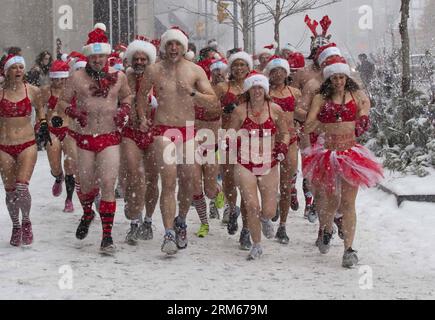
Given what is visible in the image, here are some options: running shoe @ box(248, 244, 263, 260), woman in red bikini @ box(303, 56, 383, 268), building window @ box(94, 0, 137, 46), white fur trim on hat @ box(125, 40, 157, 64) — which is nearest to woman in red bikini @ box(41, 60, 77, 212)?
white fur trim on hat @ box(125, 40, 157, 64)

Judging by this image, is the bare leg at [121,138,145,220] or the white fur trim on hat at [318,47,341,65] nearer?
the bare leg at [121,138,145,220]

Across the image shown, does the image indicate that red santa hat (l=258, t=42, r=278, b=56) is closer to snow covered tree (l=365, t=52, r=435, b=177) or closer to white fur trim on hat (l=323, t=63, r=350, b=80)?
snow covered tree (l=365, t=52, r=435, b=177)

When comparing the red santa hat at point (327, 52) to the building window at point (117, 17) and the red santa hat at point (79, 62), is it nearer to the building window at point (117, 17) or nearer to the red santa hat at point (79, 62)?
the red santa hat at point (79, 62)

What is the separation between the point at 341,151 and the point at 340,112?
0.39 m

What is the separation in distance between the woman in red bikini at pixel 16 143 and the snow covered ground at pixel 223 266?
0.36 m

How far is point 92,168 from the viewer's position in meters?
7.63

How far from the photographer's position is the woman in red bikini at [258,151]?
743 cm

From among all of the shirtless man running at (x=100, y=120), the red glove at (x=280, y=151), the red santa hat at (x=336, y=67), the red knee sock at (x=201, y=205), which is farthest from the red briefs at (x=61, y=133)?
the red santa hat at (x=336, y=67)

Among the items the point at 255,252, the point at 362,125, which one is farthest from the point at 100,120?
the point at 362,125

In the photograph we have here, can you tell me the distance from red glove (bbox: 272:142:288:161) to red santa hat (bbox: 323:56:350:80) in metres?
0.83

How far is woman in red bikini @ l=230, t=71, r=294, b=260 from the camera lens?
743 cm

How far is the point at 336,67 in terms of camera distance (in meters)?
7.29
